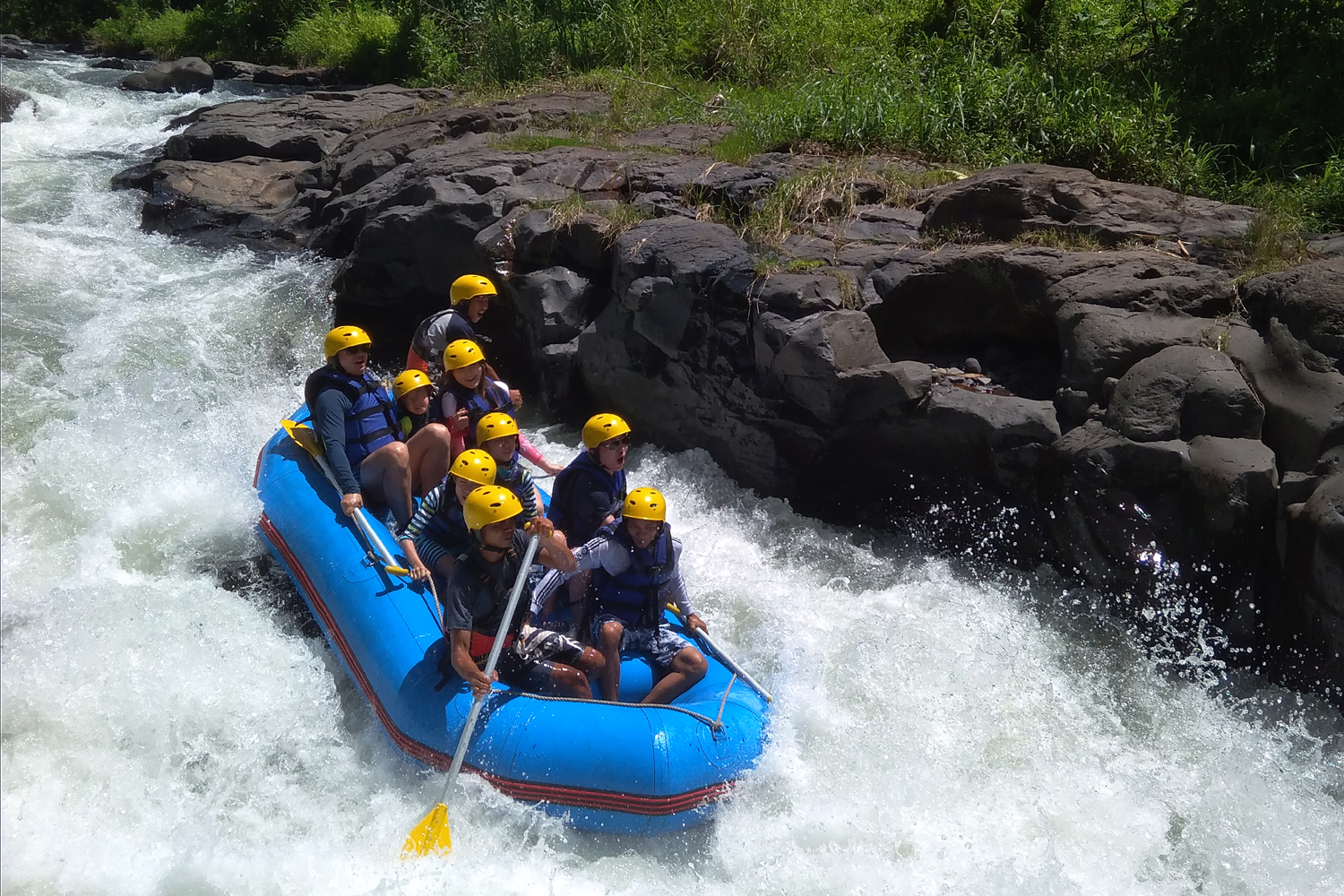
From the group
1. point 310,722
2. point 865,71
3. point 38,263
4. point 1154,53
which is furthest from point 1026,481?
point 38,263

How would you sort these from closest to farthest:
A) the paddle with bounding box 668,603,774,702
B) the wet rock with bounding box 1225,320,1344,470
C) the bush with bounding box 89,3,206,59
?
1. the paddle with bounding box 668,603,774,702
2. the wet rock with bounding box 1225,320,1344,470
3. the bush with bounding box 89,3,206,59

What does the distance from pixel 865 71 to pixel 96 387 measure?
6410 millimetres

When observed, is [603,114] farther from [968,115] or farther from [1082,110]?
[1082,110]

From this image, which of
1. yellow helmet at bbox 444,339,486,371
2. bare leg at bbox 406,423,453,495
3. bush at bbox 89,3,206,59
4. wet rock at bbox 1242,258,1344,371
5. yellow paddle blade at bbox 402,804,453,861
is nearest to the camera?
yellow paddle blade at bbox 402,804,453,861

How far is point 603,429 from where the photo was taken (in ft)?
14.0

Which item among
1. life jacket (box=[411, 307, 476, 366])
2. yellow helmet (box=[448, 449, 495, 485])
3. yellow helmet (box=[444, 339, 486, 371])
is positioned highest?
yellow helmet (box=[448, 449, 495, 485])

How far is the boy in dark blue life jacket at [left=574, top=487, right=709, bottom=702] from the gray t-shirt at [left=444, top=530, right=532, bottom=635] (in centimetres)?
27

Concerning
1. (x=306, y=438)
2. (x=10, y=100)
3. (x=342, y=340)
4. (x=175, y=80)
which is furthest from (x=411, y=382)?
(x=175, y=80)

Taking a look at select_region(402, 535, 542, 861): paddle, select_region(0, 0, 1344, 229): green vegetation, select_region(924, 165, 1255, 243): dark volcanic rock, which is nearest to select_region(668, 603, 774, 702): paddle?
select_region(402, 535, 542, 861): paddle

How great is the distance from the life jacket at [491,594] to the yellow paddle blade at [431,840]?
54 cm

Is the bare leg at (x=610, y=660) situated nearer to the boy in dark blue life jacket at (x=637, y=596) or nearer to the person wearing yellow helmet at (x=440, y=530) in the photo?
the boy in dark blue life jacket at (x=637, y=596)

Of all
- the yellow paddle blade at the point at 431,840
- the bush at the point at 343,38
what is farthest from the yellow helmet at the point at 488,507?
the bush at the point at 343,38

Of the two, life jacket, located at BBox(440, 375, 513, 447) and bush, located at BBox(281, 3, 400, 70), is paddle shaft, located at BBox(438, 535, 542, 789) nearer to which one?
life jacket, located at BBox(440, 375, 513, 447)

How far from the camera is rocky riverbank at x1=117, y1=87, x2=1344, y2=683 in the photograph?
14.4ft
